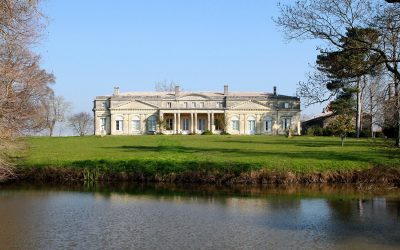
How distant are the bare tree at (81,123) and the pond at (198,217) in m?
77.5

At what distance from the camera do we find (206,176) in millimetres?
22969

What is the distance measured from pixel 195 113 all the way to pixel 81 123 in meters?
29.5

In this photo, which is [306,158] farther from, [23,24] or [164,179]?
→ [23,24]

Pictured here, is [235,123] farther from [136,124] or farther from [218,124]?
[136,124]

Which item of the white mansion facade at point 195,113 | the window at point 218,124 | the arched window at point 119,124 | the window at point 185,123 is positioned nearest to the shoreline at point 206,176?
the white mansion facade at point 195,113

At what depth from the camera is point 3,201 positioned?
17281 millimetres

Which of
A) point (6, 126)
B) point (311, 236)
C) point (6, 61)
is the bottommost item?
point (311, 236)

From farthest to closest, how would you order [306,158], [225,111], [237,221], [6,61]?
[225,111] < [306,158] < [6,61] < [237,221]

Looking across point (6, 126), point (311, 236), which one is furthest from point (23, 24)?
point (311, 236)

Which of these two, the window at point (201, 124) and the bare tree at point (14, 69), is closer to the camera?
A: the bare tree at point (14, 69)

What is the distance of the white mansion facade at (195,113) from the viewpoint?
79.4 meters

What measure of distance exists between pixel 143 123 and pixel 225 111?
1255cm

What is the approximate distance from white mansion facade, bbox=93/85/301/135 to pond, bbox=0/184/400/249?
5786 cm

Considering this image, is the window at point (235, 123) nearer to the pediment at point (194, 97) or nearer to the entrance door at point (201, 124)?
the entrance door at point (201, 124)
